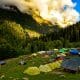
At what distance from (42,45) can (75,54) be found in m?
120

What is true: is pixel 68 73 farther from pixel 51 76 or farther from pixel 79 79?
pixel 79 79

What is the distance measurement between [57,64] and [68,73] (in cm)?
919

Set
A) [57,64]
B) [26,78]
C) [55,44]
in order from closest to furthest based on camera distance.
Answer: [26,78] < [57,64] < [55,44]

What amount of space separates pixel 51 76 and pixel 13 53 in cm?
10250

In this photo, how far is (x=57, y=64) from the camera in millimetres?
60562

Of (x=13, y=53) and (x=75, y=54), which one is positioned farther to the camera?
(x=13, y=53)

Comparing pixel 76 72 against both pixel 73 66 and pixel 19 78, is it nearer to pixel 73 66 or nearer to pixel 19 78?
pixel 73 66

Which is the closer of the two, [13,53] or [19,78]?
[19,78]

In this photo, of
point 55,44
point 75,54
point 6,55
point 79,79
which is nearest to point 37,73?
point 79,79

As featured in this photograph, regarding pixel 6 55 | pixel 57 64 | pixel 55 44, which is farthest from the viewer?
pixel 55 44

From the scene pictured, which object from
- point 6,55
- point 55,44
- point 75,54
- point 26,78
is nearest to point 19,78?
point 26,78

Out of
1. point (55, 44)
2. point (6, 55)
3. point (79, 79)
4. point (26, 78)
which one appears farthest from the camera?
point (55, 44)

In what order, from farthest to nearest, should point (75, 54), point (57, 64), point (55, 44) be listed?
point (55, 44) → point (75, 54) → point (57, 64)

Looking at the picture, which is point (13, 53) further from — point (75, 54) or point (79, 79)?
point (79, 79)
